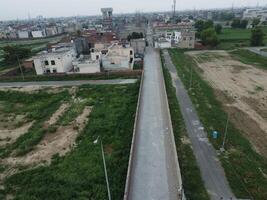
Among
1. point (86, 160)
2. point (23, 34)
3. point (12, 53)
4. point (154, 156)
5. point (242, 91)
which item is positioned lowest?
point (23, 34)

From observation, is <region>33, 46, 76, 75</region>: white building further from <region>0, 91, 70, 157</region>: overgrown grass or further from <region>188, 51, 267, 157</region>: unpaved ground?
<region>188, 51, 267, 157</region>: unpaved ground

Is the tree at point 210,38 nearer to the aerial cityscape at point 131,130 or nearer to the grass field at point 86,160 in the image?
the aerial cityscape at point 131,130

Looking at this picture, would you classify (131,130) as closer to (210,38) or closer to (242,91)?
(242,91)

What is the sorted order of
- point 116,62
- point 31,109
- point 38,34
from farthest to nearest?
point 38,34 < point 116,62 < point 31,109

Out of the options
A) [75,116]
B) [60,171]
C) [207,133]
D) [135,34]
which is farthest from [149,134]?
[135,34]

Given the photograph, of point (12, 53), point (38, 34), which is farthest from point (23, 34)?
point (12, 53)

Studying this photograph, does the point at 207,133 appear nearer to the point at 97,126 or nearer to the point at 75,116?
the point at 97,126

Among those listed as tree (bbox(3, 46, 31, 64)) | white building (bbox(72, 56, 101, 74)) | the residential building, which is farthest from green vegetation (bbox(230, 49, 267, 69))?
tree (bbox(3, 46, 31, 64))
